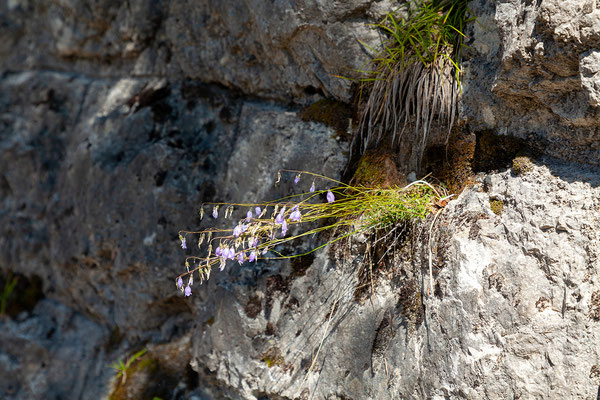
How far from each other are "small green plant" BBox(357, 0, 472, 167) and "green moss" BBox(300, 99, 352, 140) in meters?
0.14

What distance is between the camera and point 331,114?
2859mm

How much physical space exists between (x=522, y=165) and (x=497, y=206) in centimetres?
20

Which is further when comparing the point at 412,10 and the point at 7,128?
the point at 7,128

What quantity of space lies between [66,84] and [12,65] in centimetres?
84

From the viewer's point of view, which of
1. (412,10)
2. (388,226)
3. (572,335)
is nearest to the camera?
(572,335)

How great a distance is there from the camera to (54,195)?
12.7 feet

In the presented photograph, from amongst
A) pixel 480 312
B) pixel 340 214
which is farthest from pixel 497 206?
pixel 340 214

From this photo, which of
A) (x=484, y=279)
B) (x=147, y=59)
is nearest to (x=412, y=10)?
(x=484, y=279)

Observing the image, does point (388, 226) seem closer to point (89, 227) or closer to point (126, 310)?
point (126, 310)

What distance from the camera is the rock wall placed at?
1.99 m

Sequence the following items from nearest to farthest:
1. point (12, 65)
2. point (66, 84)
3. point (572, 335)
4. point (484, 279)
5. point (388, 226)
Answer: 1. point (572, 335)
2. point (484, 279)
3. point (388, 226)
4. point (66, 84)
5. point (12, 65)

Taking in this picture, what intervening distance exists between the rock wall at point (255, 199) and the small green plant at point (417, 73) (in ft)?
0.31

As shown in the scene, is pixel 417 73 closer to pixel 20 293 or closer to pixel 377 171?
pixel 377 171

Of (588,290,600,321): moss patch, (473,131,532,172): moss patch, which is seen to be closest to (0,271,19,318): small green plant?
(473,131,532,172): moss patch
